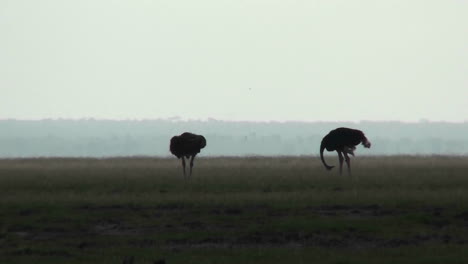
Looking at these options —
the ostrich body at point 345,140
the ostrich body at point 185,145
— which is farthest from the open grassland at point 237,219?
the ostrich body at point 185,145

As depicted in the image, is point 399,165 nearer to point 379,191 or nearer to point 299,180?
point 299,180

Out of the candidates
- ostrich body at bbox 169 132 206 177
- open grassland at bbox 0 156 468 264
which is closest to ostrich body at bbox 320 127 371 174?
open grassland at bbox 0 156 468 264

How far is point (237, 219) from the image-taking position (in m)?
24.0

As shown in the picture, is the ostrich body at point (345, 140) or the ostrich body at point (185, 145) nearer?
the ostrich body at point (345, 140)

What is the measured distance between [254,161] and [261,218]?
2571cm

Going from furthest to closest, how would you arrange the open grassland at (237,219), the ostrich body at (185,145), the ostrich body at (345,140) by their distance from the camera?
the ostrich body at (185,145)
the ostrich body at (345,140)
the open grassland at (237,219)

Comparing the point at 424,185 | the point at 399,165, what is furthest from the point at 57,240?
the point at 399,165

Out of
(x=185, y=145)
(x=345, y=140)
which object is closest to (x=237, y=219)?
(x=185, y=145)

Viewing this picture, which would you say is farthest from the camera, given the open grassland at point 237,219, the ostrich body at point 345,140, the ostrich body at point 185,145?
the ostrich body at point 185,145

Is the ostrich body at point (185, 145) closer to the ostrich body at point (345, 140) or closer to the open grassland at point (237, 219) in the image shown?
the open grassland at point (237, 219)

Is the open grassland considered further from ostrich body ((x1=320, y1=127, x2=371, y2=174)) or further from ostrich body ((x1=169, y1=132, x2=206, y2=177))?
ostrich body ((x1=169, y1=132, x2=206, y2=177))

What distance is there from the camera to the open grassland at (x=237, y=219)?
20.1 meters

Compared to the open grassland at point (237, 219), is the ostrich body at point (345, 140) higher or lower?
higher

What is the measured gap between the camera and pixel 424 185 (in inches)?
1241
